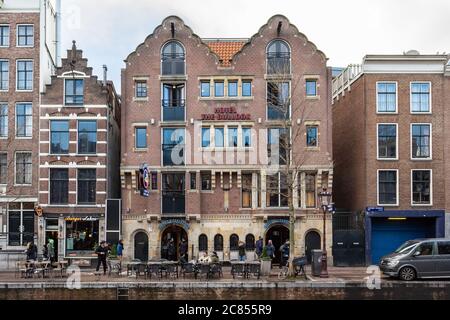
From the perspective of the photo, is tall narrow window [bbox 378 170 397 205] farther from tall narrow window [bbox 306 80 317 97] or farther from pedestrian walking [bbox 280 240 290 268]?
pedestrian walking [bbox 280 240 290 268]

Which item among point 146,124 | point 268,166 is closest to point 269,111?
point 268,166

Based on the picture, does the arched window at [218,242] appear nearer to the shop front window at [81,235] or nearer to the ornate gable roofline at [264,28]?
the shop front window at [81,235]

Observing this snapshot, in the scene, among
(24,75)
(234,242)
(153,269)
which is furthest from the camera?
(24,75)

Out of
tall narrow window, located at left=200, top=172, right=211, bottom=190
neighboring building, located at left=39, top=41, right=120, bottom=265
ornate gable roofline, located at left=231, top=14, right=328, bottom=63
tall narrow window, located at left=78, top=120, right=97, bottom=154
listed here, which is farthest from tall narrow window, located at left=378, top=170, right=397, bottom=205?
tall narrow window, located at left=78, top=120, right=97, bottom=154

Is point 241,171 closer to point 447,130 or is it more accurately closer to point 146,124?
point 146,124

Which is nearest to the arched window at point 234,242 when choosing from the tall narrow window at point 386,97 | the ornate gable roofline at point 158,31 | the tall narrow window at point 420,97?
the ornate gable roofline at point 158,31

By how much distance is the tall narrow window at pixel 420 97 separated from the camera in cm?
4425

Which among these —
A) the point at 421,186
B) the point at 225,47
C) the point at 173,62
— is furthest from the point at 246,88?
the point at 421,186

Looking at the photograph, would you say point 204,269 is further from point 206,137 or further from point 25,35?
point 25,35

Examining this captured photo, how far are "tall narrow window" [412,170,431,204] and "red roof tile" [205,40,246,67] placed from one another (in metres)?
14.6

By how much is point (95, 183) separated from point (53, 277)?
34.6 feet

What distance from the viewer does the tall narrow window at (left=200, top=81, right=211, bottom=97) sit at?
45000 mm

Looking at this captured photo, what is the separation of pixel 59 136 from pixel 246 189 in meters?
12.8

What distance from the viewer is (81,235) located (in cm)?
4450
